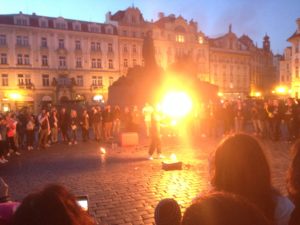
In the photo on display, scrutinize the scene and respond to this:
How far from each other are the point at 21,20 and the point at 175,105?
33.5m

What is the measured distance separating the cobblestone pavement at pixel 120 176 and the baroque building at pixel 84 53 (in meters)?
28.4

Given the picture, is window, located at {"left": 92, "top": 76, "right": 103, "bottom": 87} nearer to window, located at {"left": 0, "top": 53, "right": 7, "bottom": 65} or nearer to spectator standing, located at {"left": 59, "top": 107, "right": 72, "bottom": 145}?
window, located at {"left": 0, "top": 53, "right": 7, "bottom": 65}

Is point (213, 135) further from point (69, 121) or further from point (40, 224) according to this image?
point (40, 224)

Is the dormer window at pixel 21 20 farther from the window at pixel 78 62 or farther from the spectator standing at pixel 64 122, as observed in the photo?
the spectator standing at pixel 64 122

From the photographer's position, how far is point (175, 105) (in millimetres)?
26547

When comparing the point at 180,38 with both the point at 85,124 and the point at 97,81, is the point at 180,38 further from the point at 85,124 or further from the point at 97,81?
the point at 85,124

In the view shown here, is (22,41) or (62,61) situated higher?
(22,41)

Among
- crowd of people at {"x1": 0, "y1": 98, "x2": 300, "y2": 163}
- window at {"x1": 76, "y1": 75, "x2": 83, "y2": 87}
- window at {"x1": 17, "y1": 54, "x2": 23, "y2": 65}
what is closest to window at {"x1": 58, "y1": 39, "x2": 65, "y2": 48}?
window at {"x1": 76, "y1": 75, "x2": 83, "y2": 87}

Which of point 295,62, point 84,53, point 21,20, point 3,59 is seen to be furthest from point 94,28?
point 295,62

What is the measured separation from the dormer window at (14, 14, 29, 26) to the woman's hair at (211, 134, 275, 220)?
172 ft

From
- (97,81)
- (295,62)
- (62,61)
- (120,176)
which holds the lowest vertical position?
(120,176)

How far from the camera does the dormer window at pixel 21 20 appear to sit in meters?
49.5

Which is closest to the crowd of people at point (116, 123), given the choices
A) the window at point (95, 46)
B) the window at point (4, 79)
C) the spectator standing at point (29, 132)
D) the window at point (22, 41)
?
the spectator standing at point (29, 132)

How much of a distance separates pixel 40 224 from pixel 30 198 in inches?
5.4
